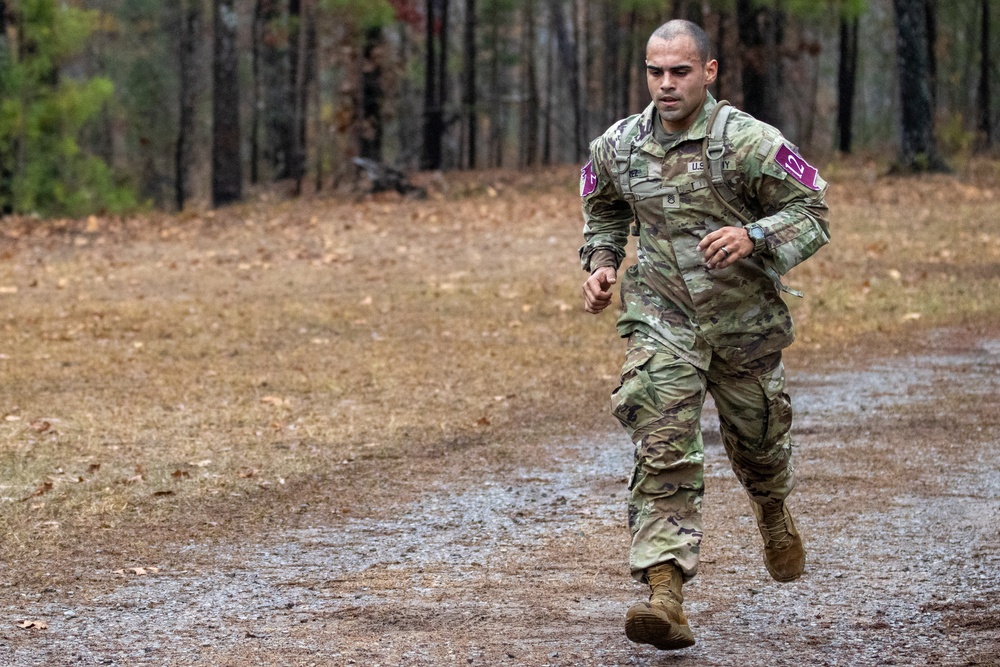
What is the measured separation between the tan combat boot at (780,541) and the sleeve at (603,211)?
1028 millimetres

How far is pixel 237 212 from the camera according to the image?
23422 millimetres

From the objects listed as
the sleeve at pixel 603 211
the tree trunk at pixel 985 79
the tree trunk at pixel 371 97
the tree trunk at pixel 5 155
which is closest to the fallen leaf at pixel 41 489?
the sleeve at pixel 603 211

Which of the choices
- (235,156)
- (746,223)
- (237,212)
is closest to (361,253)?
(237,212)

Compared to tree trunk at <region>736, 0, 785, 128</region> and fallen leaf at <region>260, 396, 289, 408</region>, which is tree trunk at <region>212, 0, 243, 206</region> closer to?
tree trunk at <region>736, 0, 785, 128</region>

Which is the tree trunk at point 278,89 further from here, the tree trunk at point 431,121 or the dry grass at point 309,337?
the dry grass at point 309,337

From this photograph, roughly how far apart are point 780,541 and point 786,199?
1249mm

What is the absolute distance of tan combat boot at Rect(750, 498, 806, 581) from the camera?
5.04 meters

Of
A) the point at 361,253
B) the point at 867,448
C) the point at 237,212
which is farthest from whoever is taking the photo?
the point at 237,212

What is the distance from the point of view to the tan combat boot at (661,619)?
14.1ft

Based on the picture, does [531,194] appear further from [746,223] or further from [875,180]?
[746,223]

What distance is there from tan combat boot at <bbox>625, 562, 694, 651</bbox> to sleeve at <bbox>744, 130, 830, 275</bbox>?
3.55 feet

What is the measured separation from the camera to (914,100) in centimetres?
2598

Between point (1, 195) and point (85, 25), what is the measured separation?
358 cm

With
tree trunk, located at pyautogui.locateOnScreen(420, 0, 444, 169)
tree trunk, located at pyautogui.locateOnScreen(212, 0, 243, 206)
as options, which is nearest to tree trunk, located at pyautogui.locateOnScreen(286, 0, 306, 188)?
tree trunk, located at pyautogui.locateOnScreen(420, 0, 444, 169)
